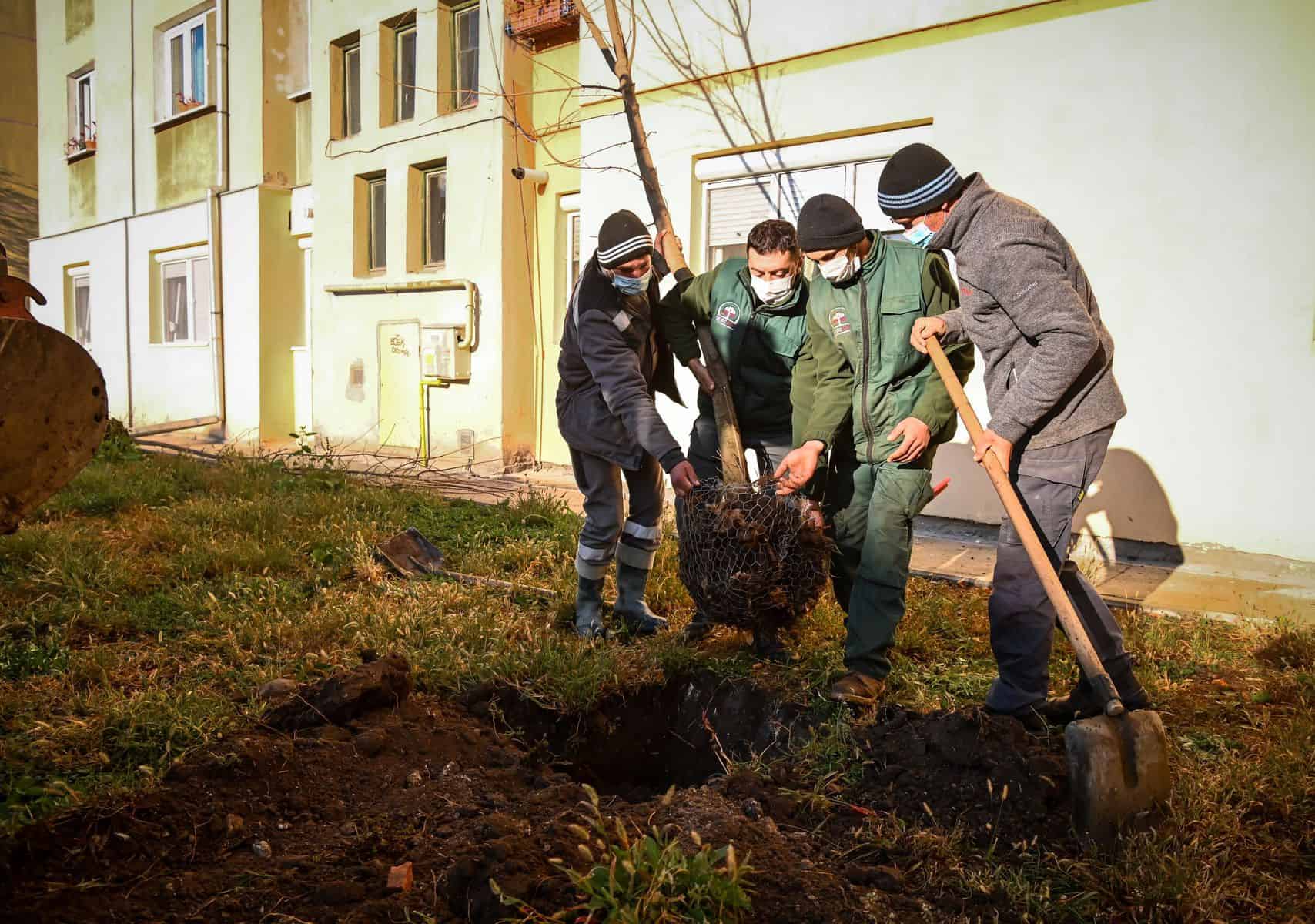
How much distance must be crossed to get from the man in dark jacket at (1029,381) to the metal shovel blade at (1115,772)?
0.58 meters

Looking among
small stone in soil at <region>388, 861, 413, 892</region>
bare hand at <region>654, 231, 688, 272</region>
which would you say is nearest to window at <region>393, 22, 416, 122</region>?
bare hand at <region>654, 231, 688, 272</region>

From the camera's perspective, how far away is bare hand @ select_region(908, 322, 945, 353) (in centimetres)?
351

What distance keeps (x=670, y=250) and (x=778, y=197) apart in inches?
135

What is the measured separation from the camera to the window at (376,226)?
12.3 meters

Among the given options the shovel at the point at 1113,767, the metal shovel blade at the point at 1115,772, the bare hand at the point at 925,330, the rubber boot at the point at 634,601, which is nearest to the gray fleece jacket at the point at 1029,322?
the bare hand at the point at 925,330

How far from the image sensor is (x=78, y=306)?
57.8ft

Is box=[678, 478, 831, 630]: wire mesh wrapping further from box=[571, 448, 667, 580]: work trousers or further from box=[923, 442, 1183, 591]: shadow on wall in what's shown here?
box=[923, 442, 1183, 591]: shadow on wall

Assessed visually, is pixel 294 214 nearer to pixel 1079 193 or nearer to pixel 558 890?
pixel 1079 193

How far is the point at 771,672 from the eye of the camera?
403cm

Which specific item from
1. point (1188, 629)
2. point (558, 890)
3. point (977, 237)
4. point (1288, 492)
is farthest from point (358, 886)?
point (1288, 492)

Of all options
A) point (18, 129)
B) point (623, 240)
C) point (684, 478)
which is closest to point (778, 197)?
point (623, 240)

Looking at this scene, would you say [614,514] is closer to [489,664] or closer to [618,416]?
[618,416]

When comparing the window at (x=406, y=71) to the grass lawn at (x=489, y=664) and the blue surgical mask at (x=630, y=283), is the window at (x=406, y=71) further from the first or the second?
the blue surgical mask at (x=630, y=283)

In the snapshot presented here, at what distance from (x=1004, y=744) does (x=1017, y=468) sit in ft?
3.08
